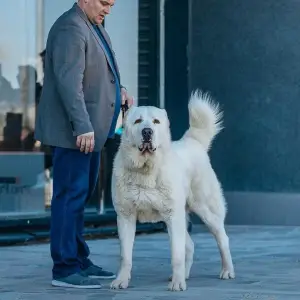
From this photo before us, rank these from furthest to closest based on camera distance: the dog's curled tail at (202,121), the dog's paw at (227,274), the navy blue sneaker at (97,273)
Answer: the dog's curled tail at (202,121)
the dog's paw at (227,274)
the navy blue sneaker at (97,273)

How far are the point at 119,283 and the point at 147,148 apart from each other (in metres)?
0.89

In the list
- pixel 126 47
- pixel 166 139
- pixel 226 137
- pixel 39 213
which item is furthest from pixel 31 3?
pixel 166 139

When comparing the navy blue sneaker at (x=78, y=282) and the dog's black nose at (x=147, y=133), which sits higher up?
the dog's black nose at (x=147, y=133)

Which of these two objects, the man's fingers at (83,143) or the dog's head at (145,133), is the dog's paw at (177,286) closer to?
the dog's head at (145,133)

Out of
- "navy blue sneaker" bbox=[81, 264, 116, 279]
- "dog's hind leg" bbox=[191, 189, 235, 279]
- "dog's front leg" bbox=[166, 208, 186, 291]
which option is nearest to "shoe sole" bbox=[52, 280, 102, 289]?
"navy blue sneaker" bbox=[81, 264, 116, 279]

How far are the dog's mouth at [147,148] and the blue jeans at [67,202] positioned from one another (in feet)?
1.33

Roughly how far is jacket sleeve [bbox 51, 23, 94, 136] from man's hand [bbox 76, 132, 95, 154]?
3cm

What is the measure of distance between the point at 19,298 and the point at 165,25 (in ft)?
16.3

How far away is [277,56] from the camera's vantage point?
10578 millimetres

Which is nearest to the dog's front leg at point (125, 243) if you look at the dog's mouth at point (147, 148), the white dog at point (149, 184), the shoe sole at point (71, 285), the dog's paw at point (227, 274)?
the white dog at point (149, 184)

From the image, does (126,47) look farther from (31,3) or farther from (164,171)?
(164,171)

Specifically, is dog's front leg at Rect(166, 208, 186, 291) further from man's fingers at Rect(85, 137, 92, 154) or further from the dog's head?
man's fingers at Rect(85, 137, 92, 154)

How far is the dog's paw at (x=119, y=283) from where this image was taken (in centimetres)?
623

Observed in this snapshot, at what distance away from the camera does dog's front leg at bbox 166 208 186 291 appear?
20.3 feet
